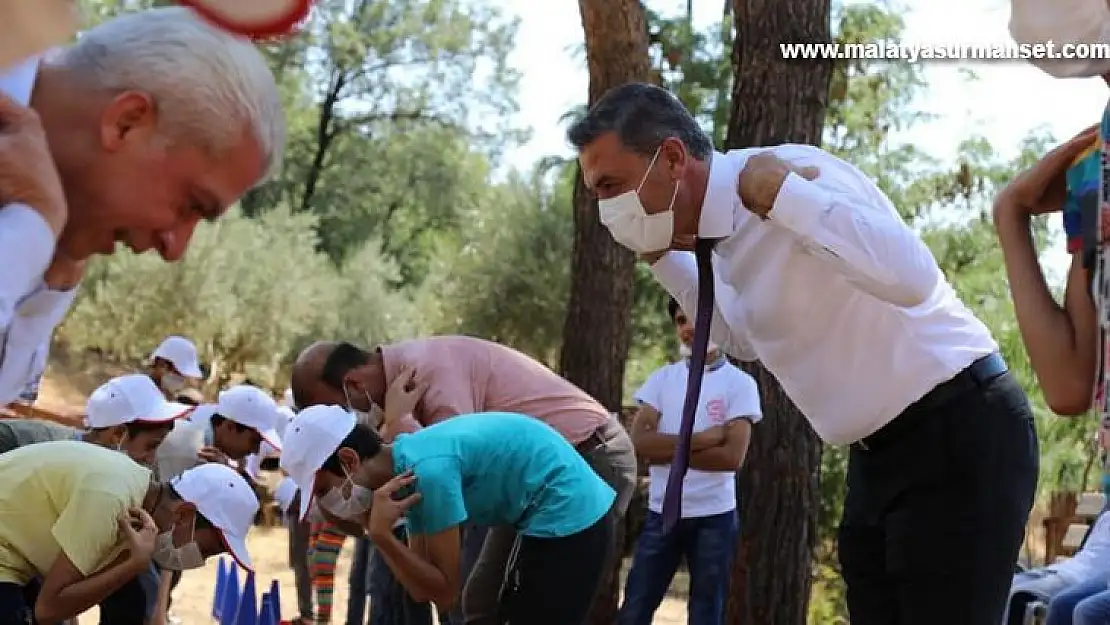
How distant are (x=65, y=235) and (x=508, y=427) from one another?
239 centimetres

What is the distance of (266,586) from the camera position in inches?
383

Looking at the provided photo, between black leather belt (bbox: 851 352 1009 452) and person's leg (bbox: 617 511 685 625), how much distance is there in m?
3.28

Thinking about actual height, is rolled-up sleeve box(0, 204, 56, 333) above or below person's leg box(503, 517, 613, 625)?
above

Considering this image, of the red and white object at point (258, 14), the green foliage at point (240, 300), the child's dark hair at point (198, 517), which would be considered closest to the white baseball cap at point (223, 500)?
the child's dark hair at point (198, 517)

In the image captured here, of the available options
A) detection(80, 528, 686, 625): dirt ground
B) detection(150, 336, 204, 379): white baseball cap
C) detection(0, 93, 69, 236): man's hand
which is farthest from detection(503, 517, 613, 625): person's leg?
detection(80, 528, 686, 625): dirt ground

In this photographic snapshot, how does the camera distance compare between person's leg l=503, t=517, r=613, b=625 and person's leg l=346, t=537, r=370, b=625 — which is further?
person's leg l=346, t=537, r=370, b=625

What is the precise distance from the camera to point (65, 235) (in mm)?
1229

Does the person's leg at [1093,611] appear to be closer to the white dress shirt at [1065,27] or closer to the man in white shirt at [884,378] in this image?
the man in white shirt at [884,378]

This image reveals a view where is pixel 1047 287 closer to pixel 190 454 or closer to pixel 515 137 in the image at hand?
pixel 190 454

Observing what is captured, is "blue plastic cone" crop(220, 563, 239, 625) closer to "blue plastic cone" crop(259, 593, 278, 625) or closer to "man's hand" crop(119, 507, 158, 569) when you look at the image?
"blue plastic cone" crop(259, 593, 278, 625)

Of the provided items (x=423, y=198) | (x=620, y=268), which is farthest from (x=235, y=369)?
(x=620, y=268)

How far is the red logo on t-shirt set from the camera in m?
5.39

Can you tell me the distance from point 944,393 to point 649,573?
3.47 meters

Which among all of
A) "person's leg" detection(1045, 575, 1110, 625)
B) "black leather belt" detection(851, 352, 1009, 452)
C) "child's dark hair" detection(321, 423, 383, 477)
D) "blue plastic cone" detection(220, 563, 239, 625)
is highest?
"black leather belt" detection(851, 352, 1009, 452)
